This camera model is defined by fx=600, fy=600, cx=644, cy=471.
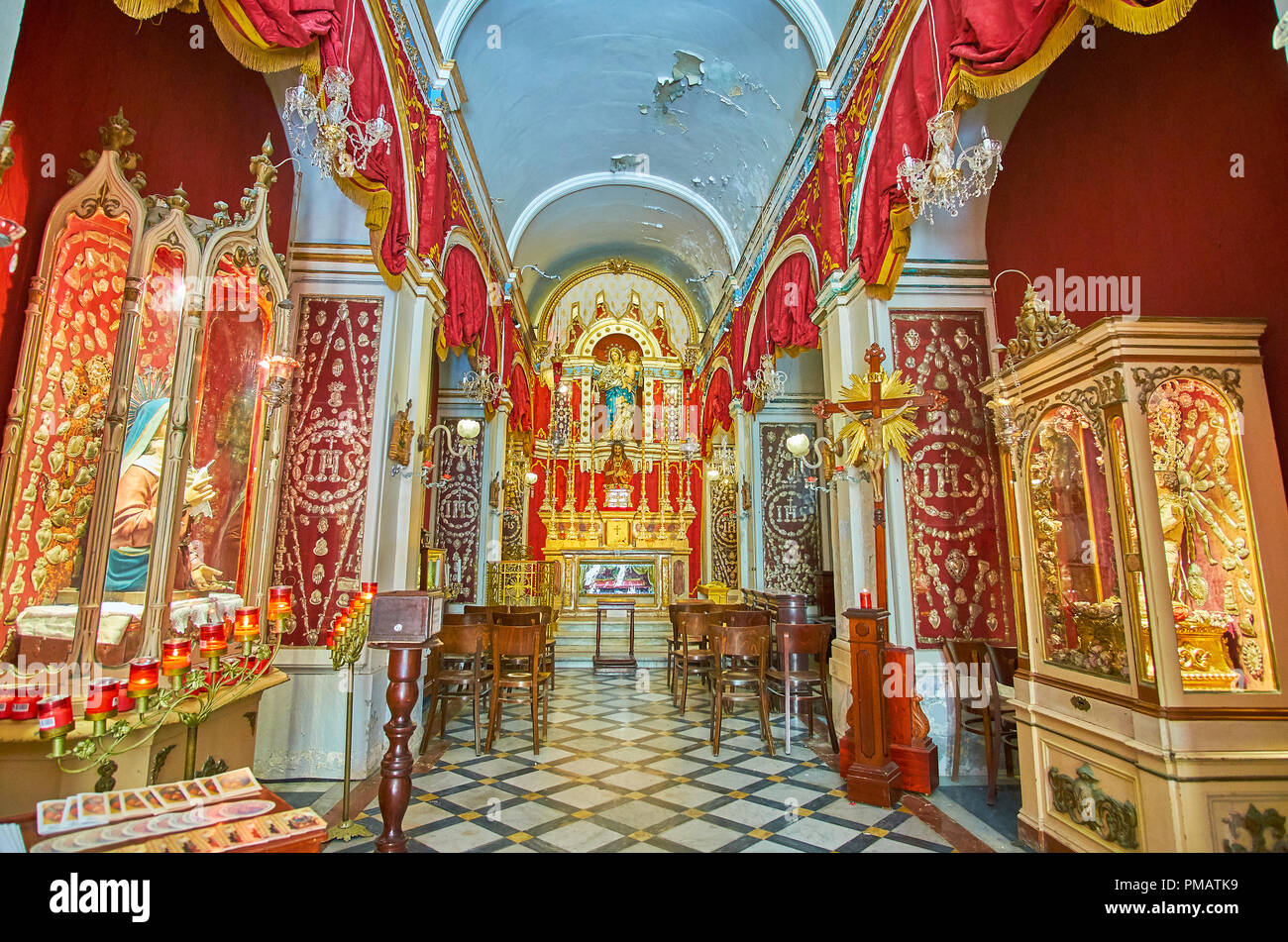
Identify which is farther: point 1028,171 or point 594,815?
point 1028,171

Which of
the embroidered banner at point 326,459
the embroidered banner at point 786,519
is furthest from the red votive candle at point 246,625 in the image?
the embroidered banner at point 786,519

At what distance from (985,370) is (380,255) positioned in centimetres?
A: 452

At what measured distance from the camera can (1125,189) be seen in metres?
3.45

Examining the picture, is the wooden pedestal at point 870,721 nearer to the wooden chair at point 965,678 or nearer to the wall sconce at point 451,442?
the wooden chair at point 965,678

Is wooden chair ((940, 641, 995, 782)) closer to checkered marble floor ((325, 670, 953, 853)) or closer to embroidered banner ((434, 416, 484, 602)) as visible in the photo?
checkered marble floor ((325, 670, 953, 853))

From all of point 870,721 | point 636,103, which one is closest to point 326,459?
point 870,721

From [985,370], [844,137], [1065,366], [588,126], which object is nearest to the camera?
[1065,366]

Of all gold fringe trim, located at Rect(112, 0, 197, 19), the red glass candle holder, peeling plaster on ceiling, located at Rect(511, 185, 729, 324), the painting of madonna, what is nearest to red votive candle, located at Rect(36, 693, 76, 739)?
the red glass candle holder

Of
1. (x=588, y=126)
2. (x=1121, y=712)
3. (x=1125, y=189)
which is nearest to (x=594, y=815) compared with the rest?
(x=1121, y=712)

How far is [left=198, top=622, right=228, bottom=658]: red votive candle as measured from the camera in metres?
2.31

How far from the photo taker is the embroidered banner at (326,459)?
4207 mm

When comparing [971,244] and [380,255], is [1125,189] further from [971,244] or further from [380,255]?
[380,255]

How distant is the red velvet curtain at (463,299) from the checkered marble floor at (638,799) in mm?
3785

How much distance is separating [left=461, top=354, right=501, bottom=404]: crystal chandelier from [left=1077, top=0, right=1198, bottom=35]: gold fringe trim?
6422 mm
